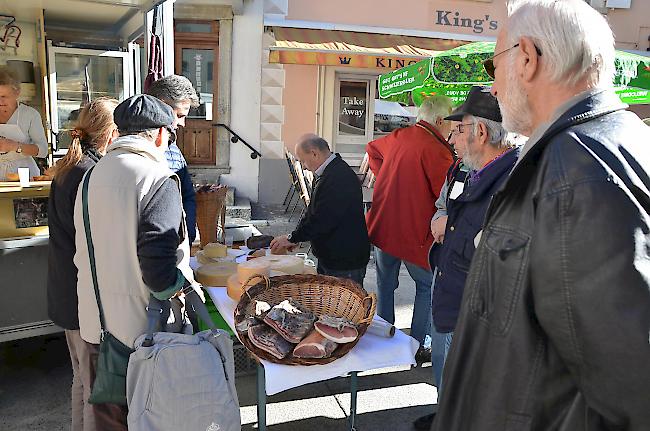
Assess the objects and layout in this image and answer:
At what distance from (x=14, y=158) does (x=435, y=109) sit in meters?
3.37

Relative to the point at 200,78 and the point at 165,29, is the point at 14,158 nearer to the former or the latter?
the point at 165,29

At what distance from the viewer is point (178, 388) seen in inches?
74.7

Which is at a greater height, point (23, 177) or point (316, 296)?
point (23, 177)

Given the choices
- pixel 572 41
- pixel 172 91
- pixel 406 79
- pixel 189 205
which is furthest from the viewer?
pixel 406 79

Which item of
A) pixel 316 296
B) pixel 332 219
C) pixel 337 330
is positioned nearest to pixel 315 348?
pixel 337 330

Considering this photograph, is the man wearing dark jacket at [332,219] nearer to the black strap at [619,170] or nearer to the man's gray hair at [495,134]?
the man's gray hair at [495,134]

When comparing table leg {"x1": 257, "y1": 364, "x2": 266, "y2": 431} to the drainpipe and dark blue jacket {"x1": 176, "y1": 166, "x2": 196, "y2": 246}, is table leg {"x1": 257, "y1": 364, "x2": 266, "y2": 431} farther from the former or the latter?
the drainpipe

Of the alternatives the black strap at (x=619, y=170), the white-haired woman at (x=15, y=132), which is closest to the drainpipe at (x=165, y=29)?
the white-haired woman at (x=15, y=132)

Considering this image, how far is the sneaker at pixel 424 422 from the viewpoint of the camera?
3070 mm

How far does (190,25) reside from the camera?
349 inches

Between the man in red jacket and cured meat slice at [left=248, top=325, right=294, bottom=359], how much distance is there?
186 cm

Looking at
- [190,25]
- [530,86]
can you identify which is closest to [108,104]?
[530,86]

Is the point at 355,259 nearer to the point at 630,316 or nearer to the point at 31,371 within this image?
the point at 31,371

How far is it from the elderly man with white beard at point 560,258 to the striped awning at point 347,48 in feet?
20.3
